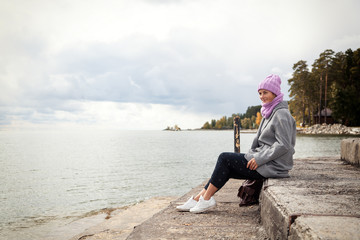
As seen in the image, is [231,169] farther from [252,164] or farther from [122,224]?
[122,224]

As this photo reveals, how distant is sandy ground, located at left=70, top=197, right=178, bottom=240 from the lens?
5.48 meters

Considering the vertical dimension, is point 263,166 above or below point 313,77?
below

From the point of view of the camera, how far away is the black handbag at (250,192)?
13.0ft

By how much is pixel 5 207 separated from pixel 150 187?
654 centimetres

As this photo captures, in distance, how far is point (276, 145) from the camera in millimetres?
3410

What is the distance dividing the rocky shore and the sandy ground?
5207 centimetres

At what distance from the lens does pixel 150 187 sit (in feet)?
47.4

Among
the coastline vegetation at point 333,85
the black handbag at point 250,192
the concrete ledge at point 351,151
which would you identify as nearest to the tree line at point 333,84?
the coastline vegetation at point 333,85

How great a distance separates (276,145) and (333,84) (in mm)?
58478

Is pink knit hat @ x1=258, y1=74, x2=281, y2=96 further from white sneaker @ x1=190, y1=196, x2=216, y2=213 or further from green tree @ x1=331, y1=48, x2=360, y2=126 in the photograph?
green tree @ x1=331, y1=48, x2=360, y2=126

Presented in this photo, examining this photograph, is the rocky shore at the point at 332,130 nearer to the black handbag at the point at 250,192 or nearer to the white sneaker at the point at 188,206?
the black handbag at the point at 250,192

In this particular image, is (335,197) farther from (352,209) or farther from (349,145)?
(349,145)

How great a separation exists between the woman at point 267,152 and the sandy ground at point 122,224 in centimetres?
257

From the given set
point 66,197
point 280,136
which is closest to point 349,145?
point 280,136
